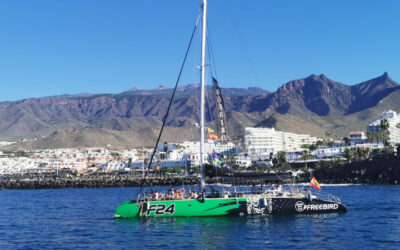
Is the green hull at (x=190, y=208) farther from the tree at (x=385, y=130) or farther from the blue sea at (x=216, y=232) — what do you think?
the tree at (x=385, y=130)

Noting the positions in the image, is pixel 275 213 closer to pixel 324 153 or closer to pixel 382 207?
pixel 382 207

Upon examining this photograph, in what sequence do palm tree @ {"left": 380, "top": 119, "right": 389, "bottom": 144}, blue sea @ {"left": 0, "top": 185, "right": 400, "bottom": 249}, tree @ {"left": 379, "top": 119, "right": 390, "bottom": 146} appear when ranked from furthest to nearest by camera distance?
tree @ {"left": 379, "top": 119, "right": 390, "bottom": 146}
palm tree @ {"left": 380, "top": 119, "right": 389, "bottom": 144}
blue sea @ {"left": 0, "top": 185, "right": 400, "bottom": 249}

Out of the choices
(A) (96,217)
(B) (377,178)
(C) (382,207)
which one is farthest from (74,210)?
(B) (377,178)

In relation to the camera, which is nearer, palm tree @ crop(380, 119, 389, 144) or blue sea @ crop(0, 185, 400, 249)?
blue sea @ crop(0, 185, 400, 249)

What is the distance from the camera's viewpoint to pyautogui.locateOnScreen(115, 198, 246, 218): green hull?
1483 inches

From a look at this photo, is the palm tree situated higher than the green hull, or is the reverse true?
the palm tree

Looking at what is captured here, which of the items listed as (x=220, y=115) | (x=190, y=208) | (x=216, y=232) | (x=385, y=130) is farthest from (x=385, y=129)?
(x=216, y=232)

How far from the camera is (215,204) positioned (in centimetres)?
3762

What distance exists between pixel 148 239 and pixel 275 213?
11.7 m

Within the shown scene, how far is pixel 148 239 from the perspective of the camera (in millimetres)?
30688

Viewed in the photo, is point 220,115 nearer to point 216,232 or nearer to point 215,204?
point 215,204

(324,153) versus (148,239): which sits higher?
(324,153)

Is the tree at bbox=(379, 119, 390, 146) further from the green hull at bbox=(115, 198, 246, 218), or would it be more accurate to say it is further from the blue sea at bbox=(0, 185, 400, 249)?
the green hull at bbox=(115, 198, 246, 218)

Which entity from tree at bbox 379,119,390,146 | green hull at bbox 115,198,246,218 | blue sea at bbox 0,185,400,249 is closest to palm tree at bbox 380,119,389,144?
tree at bbox 379,119,390,146
